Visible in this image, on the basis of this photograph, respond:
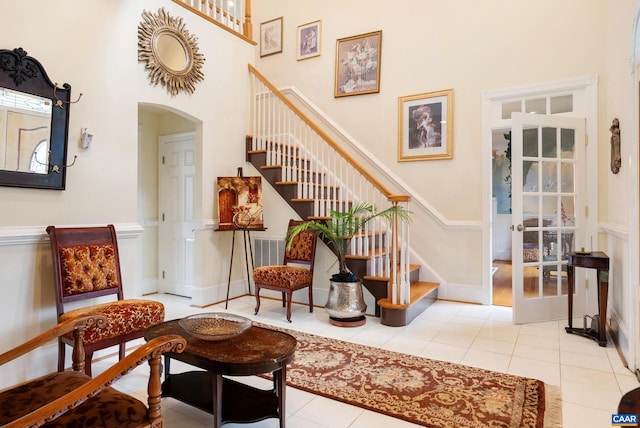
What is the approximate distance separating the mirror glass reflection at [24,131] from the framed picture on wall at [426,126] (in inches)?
154

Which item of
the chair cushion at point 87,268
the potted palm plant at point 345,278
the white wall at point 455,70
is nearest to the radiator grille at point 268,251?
the potted palm plant at point 345,278

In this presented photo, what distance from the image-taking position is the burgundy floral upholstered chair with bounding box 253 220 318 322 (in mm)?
3941

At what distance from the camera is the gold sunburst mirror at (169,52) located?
3820mm

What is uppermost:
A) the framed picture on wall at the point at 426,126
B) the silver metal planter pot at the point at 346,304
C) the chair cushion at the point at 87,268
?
the framed picture on wall at the point at 426,126

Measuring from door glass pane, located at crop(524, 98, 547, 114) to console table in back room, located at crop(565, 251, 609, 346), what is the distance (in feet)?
6.06

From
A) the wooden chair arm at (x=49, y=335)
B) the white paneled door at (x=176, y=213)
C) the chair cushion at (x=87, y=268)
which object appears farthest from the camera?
the white paneled door at (x=176, y=213)

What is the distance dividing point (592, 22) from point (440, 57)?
5.31 ft

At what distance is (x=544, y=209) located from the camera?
387 centimetres

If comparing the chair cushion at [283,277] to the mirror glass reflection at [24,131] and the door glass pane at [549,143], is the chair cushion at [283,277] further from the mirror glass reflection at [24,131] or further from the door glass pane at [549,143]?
the door glass pane at [549,143]

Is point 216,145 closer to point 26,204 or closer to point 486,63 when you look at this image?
point 26,204

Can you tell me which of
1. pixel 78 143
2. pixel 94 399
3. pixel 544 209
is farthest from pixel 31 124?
pixel 544 209

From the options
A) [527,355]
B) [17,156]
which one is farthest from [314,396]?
[17,156]

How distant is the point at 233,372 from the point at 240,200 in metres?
3.13

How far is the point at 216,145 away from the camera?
4.72 m
